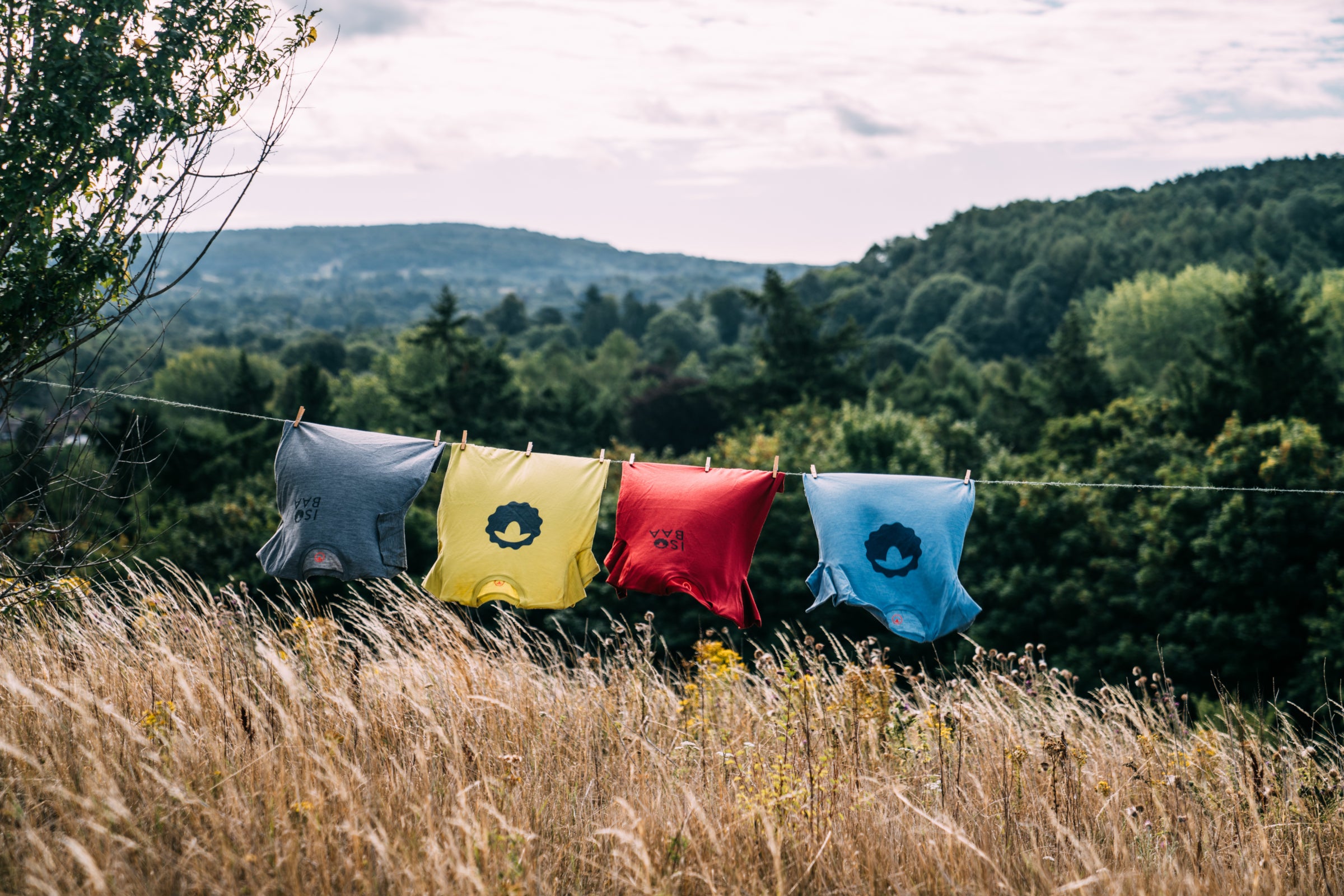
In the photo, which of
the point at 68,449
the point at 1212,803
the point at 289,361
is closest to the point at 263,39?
the point at 68,449

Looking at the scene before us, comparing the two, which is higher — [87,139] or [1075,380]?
[87,139]

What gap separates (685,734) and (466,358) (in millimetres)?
33039

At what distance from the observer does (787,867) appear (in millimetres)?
3332

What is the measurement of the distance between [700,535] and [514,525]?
96 cm

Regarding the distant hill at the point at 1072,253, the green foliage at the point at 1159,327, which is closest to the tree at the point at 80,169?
the green foliage at the point at 1159,327

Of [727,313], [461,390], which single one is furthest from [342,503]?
[727,313]

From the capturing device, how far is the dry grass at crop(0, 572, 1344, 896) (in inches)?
121

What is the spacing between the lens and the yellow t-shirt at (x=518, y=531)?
15.5 feet

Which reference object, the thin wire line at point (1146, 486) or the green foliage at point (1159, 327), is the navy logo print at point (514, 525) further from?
the green foliage at point (1159, 327)

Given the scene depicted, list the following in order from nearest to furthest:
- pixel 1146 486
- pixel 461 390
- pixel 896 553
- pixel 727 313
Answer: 1. pixel 1146 486
2. pixel 896 553
3. pixel 461 390
4. pixel 727 313

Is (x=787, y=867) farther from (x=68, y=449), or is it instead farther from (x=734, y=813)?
(x=68, y=449)

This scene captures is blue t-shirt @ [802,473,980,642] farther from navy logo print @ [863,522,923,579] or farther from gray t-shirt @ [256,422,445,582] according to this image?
gray t-shirt @ [256,422,445,582]

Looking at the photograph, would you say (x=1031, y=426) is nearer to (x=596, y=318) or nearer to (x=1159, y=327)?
(x=1159, y=327)

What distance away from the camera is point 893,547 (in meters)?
4.70
